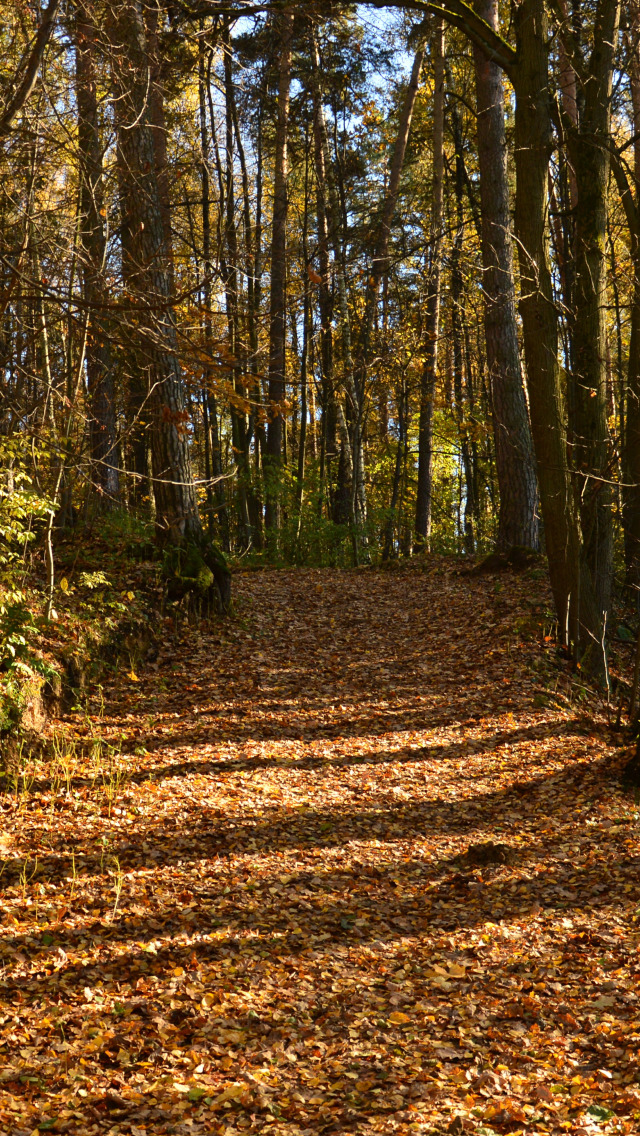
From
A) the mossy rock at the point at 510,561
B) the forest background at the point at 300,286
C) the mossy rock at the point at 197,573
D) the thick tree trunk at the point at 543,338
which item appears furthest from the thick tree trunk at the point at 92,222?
the mossy rock at the point at 510,561

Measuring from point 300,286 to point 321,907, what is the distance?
15.3 meters

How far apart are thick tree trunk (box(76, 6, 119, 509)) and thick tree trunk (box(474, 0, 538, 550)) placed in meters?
5.09

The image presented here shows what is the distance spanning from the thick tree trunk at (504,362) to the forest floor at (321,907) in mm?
2914

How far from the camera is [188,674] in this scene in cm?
849

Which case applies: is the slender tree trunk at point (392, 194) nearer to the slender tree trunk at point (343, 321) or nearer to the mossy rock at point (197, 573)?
the slender tree trunk at point (343, 321)

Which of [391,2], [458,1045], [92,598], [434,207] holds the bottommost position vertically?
[458,1045]

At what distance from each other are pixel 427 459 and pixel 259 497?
337cm

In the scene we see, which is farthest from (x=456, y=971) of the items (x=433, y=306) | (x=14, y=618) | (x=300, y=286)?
(x=300, y=286)

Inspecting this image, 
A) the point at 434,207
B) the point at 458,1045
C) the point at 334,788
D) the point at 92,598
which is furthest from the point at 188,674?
the point at 434,207

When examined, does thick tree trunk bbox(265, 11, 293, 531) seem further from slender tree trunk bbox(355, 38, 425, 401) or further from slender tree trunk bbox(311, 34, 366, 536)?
slender tree trunk bbox(355, 38, 425, 401)

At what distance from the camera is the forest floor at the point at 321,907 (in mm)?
3445

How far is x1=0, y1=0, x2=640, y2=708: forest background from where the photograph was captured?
20.9 feet

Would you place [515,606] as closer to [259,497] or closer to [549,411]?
[549,411]

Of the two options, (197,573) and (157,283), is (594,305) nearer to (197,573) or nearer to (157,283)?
(157,283)
